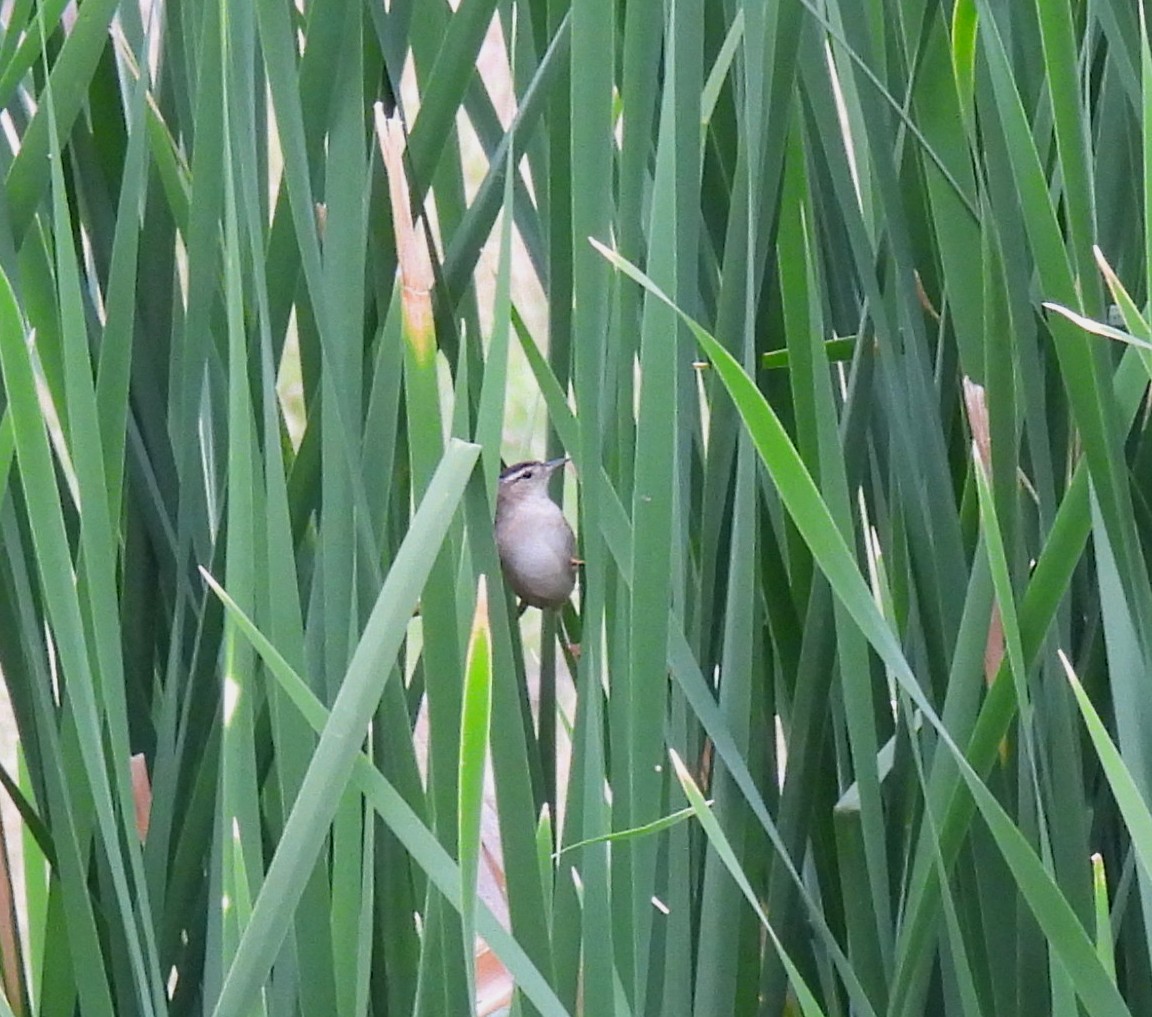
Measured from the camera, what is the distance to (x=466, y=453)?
1.04 ft

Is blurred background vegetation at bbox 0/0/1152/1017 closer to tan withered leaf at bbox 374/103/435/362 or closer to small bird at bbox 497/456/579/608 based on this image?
tan withered leaf at bbox 374/103/435/362

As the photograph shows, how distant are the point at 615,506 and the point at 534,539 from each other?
51 centimetres

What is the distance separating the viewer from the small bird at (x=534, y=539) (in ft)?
2.72

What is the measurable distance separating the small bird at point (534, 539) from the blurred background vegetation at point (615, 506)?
20 centimetres

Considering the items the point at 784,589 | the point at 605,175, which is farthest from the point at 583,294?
the point at 784,589

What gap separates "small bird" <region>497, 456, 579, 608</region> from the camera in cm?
83

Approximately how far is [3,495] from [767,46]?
27cm

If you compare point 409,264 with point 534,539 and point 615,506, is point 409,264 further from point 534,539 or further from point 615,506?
point 534,539

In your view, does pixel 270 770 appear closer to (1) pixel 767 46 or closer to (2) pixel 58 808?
(2) pixel 58 808

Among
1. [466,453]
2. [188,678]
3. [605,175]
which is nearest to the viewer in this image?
[466,453]

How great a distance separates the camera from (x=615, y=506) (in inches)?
17.1

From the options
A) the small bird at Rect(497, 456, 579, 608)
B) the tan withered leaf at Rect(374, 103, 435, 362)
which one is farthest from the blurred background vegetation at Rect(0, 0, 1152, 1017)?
the small bird at Rect(497, 456, 579, 608)

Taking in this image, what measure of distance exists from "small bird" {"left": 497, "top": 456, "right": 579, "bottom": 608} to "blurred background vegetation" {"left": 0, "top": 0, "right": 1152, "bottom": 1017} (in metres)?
0.20

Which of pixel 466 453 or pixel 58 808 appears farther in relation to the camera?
pixel 58 808
